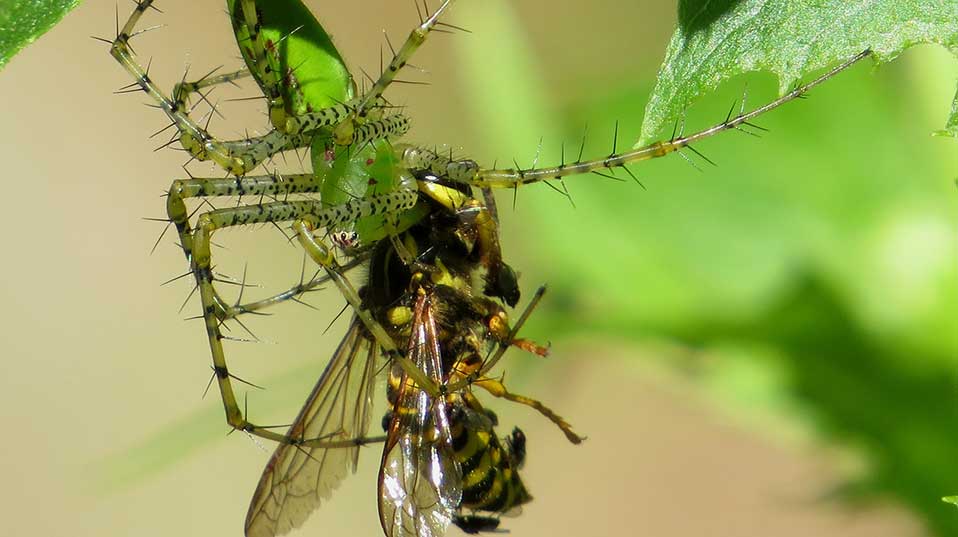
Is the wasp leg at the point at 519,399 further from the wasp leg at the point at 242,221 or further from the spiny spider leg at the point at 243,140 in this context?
the spiny spider leg at the point at 243,140

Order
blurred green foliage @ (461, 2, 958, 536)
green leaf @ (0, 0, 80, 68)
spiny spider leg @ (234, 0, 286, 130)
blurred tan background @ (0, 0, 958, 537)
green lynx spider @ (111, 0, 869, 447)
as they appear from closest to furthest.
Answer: green leaf @ (0, 0, 80, 68) < spiny spider leg @ (234, 0, 286, 130) < green lynx spider @ (111, 0, 869, 447) < blurred green foliage @ (461, 2, 958, 536) < blurred tan background @ (0, 0, 958, 537)

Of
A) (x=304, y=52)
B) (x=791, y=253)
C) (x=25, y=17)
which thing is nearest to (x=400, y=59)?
(x=304, y=52)

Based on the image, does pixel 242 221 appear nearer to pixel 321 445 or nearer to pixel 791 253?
pixel 321 445

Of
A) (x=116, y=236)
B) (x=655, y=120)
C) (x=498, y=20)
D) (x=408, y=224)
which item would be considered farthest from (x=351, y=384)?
(x=116, y=236)

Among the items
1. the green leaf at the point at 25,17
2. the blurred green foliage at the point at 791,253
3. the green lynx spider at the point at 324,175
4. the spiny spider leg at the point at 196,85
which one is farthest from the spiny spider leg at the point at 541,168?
the green leaf at the point at 25,17

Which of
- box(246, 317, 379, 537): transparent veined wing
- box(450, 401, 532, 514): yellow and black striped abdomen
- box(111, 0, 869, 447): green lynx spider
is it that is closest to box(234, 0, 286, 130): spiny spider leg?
box(111, 0, 869, 447): green lynx spider

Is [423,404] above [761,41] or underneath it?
underneath

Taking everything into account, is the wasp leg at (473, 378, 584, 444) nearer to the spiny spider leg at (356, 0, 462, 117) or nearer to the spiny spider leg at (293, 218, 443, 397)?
the spiny spider leg at (293, 218, 443, 397)
